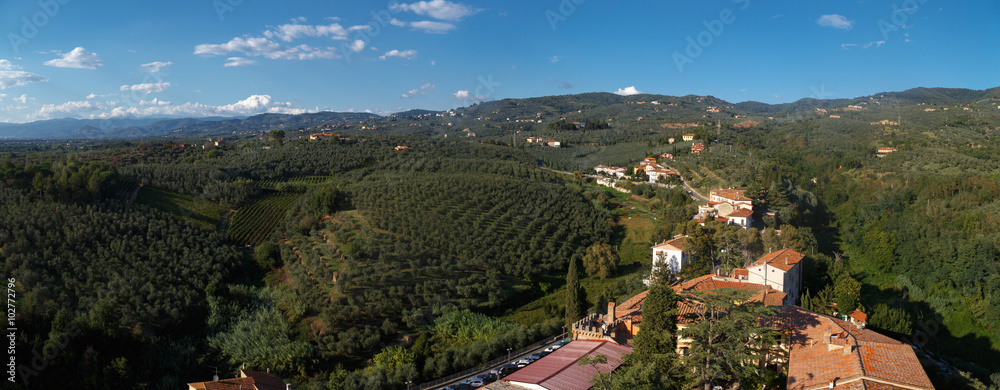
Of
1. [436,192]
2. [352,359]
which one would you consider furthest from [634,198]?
[352,359]

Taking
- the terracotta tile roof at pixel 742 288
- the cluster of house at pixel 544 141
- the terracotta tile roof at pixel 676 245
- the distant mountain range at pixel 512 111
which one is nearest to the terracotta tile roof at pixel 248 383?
the terracotta tile roof at pixel 742 288

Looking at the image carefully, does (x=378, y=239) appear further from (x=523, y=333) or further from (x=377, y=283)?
(x=523, y=333)

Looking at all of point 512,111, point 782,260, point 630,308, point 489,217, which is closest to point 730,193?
point 782,260

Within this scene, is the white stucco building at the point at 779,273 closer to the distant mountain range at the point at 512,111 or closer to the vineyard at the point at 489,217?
the vineyard at the point at 489,217

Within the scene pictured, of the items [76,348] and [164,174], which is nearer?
[76,348]

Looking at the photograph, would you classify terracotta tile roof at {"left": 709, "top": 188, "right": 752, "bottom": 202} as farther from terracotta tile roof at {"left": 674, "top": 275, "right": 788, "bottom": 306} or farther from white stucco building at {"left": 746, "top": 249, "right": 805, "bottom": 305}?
terracotta tile roof at {"left": 674, "top": 275, "right": 788, "bottom": 306}
